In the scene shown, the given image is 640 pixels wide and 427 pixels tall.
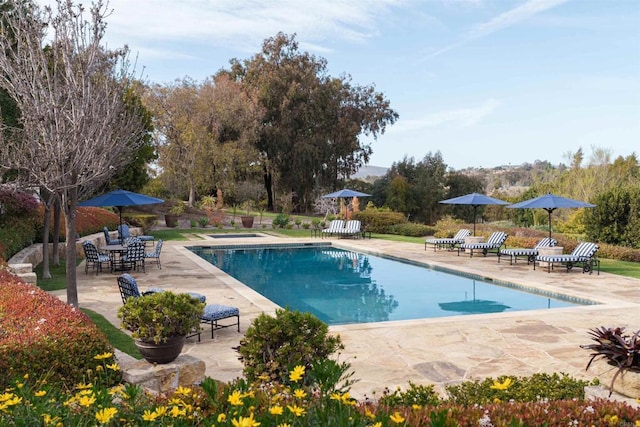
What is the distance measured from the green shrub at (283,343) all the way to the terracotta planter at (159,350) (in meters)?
0.68

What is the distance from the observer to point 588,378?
5.60 m

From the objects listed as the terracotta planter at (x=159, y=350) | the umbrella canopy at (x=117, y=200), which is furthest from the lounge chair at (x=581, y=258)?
the terracotta planter at (x=159, y=350)


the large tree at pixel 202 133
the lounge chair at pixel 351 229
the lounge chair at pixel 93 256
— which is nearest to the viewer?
the lounge chair at pixel 93 256

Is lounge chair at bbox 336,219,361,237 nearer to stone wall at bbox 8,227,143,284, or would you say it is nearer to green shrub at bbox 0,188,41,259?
stone wall at bbox 8,227,143,284

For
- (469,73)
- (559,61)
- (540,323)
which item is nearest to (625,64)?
(559,61)

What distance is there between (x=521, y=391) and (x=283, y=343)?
2116mm

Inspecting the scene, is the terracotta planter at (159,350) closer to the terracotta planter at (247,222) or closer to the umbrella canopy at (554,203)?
the umbrella canopy at (554,203)

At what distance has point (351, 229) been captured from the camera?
23500 mm

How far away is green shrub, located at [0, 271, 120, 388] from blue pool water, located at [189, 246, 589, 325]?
531 centimetres

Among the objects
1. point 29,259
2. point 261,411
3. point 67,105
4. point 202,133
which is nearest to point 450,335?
point 261,411

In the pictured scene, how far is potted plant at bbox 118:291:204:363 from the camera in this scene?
15.8ft

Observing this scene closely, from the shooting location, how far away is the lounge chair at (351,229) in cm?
2331

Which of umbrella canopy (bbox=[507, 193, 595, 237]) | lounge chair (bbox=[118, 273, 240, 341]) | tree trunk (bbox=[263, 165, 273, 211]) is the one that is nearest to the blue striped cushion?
lounge chair (bbox=[118, 273, 240, 341])

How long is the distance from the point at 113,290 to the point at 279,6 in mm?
10882
